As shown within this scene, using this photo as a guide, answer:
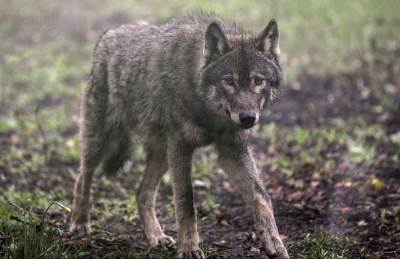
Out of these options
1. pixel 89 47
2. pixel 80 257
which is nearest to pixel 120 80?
pixel 80 257

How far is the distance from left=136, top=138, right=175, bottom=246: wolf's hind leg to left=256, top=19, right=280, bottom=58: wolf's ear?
4.47ft

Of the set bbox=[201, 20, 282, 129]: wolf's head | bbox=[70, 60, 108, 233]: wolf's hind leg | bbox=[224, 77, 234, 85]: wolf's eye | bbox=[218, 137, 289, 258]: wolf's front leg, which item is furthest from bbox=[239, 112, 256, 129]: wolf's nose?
bbox=[70, 60, 108, 233]: wolf's hind leg

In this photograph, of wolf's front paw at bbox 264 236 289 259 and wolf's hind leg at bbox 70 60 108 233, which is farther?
wolf's hind leg at bbox 70 60 108 233

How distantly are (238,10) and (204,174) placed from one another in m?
7.02

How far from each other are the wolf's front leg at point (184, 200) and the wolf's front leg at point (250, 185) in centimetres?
37

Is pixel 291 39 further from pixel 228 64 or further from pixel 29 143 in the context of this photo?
pixel 228 64

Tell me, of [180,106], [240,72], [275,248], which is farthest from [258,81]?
[275,248]

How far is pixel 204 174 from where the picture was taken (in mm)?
8086

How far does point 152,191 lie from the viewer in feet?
20.7

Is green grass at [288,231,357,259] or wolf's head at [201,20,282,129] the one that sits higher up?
wolf's head at [201,20,282,129]

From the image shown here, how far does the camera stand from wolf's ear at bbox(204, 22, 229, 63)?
5.26m

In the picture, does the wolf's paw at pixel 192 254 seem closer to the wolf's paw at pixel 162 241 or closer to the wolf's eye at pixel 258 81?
the wolf's paw at pixel 162 241

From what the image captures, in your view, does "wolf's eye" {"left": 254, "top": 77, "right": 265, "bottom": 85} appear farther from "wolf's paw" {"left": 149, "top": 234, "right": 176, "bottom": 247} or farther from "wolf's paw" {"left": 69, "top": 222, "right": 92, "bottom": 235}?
"wolf's paw" {"left": 69, "top": 222, "right": 92, "bottom": 235}

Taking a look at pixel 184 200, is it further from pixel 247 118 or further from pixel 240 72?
pixel 240 72
